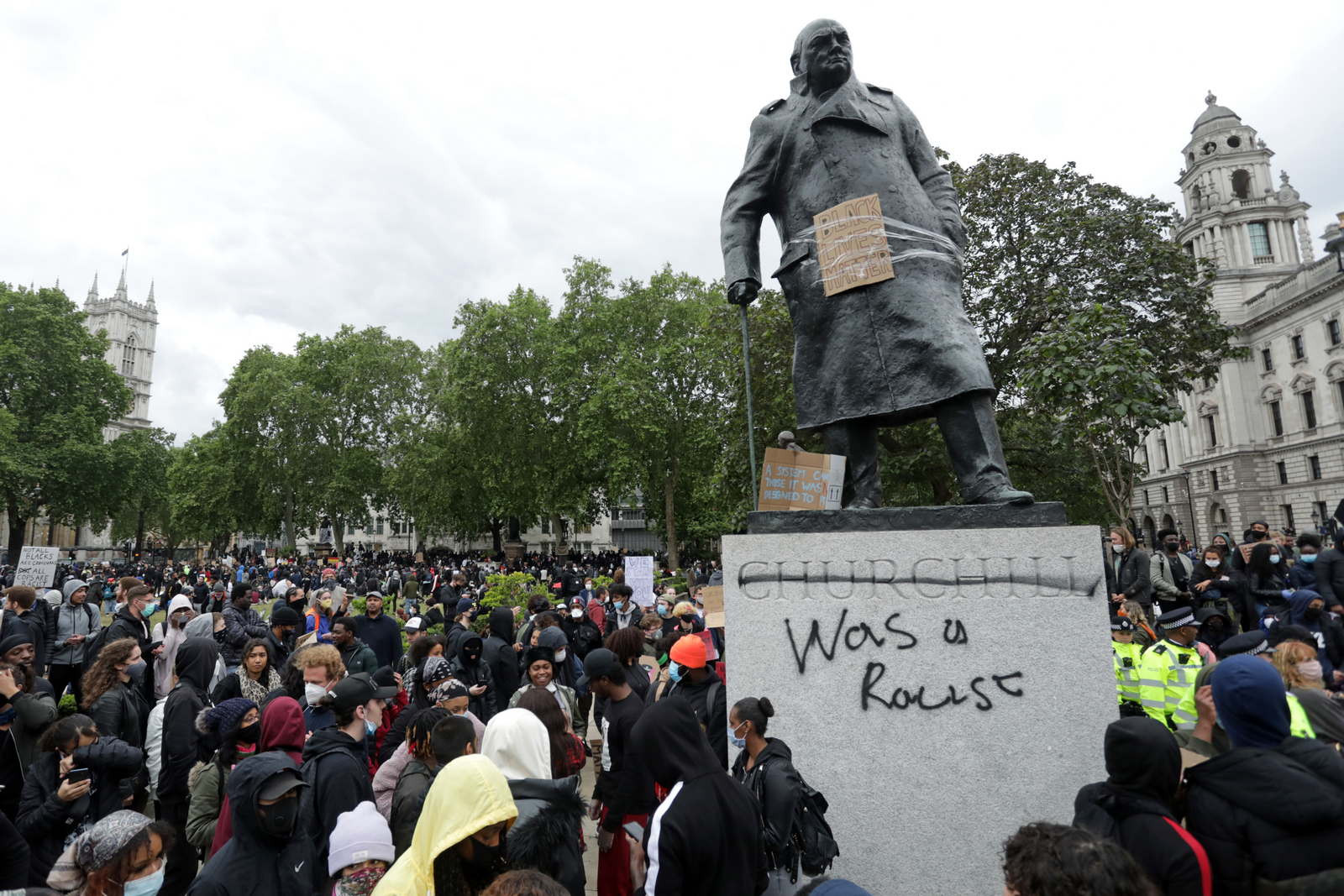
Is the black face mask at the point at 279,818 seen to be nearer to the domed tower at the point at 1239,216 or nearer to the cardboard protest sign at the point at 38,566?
the cardboard protest sign at the point at 38,566

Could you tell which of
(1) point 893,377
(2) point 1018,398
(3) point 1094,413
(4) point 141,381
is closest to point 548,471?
(2) point 1018,398

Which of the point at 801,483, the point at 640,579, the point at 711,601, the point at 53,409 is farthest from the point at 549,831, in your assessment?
the point at 53,409

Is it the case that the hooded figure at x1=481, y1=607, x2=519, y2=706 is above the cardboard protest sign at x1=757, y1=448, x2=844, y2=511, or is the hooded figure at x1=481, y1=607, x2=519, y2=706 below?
below

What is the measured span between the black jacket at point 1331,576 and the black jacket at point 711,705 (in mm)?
5668

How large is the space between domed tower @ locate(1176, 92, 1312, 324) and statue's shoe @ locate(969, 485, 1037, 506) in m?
57.9

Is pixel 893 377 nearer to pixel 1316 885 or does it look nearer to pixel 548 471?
pixel 1316 885

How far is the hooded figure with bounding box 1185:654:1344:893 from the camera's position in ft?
6.44

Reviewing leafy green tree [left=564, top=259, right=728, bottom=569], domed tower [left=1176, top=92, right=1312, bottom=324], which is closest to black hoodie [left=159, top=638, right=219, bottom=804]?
leafy green tree [left=564, top=259, right=728, bottom=569]

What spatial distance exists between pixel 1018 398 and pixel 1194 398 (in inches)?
1807

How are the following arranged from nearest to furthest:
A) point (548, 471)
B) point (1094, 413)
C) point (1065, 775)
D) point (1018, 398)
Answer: point (1065, 775) < point (1094, 413) < point (1018, 398) < point (548, 471)

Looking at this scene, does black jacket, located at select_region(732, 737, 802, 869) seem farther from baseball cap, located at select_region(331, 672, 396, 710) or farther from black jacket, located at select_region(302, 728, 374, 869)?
baseball cap, located at select_region(331, 672, 396, 710)

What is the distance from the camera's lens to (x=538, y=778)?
2896 mm

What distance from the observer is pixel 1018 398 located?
16547mm

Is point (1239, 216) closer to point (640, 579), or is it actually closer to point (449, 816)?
point (640, 579)
